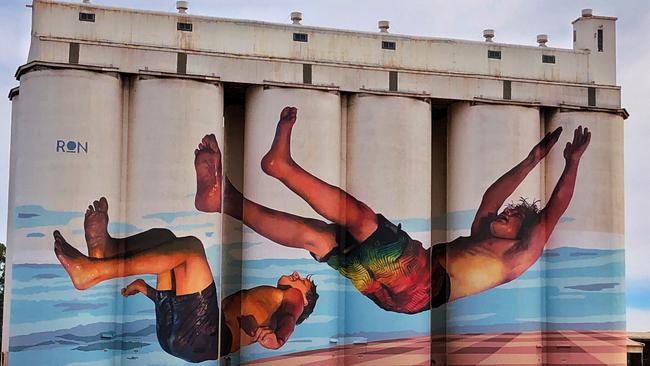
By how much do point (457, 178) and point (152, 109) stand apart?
40.7 ft

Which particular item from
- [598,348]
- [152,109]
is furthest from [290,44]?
[598,348]

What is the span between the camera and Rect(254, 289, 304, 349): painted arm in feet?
141

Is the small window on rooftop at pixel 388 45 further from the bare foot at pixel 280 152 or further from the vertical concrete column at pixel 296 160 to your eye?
the bare foot at pixel 280 152

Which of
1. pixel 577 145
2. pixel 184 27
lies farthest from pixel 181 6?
pixel 577 145

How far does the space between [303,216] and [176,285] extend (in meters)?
5.34

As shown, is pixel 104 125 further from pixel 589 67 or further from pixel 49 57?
pixel 589 67

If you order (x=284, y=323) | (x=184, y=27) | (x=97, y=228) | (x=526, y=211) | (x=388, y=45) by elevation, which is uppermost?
(x=184, y=27)

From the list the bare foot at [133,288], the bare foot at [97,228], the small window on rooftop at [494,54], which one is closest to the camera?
the bare foot at [97,228]

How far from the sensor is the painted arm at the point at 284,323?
42.9m

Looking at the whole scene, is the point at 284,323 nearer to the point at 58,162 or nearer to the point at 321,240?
the point at 321,240

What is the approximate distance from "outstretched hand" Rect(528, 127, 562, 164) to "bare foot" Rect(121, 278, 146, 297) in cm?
1612

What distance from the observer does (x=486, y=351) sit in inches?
1784

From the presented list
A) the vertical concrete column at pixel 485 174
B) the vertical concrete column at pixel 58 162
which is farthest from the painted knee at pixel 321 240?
the vertical concrete column at pixel 58 162

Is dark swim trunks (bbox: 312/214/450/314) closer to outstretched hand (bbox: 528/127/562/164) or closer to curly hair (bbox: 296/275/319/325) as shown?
curly hair (bbox: 296/275/319/325)
